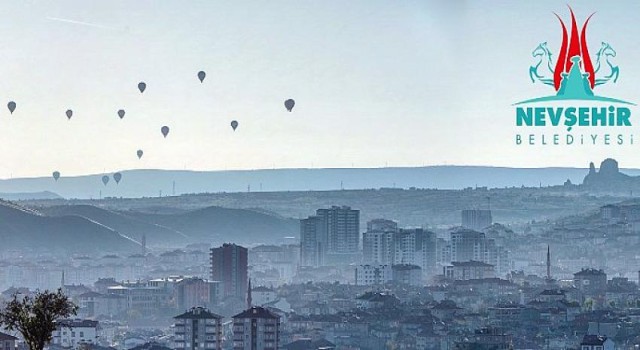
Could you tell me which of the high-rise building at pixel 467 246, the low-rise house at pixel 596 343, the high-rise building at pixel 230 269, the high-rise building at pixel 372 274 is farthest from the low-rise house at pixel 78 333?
the high-rise building at pixel 467 246

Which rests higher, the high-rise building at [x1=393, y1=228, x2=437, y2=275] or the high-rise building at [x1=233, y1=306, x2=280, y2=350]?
the high-rise building at [x1=393, y1=228, x2=437, y2=275]

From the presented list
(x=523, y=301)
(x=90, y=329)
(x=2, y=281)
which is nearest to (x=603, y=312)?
(x=523, y=301)

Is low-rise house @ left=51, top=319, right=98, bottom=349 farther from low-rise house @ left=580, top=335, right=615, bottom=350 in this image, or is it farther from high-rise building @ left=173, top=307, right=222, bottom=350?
low-rise house @ left=580, top=335, right=615, bottom=350

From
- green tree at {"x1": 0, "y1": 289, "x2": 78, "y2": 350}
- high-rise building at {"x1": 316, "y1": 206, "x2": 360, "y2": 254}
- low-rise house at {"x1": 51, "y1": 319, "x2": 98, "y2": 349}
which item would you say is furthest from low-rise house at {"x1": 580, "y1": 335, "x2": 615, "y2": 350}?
high-rise building at {"x1": 316, "y1": 206, "x2": 360, "y2": 254}

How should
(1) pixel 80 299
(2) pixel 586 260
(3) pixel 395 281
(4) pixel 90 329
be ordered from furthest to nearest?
1. (2) pixel 586 260
2. (3) pixel 395 281
3. (1) pixel 80 299
4. (4) pixel 90 329

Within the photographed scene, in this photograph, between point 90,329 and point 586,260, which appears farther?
point 586,260

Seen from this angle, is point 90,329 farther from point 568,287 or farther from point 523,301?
point 568,287
